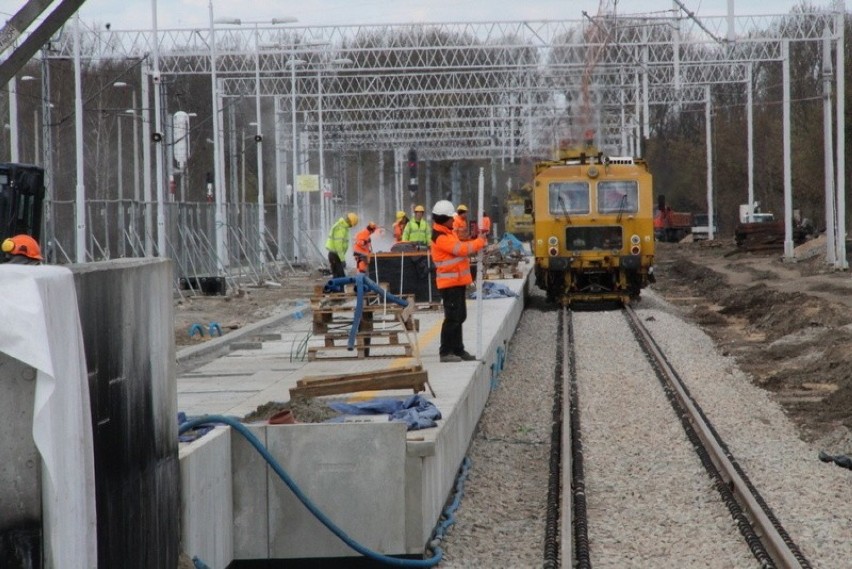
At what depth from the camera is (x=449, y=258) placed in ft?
50.9

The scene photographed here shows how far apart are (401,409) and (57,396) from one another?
5.25m

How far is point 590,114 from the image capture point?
58.1m

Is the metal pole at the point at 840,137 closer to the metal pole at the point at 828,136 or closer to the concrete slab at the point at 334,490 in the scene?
the metal pole at the point at 828,136

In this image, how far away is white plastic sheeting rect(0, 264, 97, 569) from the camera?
5.62m

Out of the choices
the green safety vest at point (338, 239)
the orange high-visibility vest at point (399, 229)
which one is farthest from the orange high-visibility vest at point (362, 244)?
the orange high-visibility vest at point (399, 229)

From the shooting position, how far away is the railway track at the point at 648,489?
955cm

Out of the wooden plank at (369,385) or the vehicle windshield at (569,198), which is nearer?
the wooden plank at (369,385)

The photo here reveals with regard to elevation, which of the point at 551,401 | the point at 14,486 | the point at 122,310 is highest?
the point at 122,310

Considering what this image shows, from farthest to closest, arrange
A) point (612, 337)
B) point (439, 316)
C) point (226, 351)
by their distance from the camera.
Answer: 1. point (612, 337)
2. point (439, 316)
3. point (226, 351)

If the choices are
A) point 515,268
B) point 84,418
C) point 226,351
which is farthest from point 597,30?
point 84,418

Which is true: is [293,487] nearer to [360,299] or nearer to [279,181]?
[360,299]

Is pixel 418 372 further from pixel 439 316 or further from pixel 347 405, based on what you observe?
pixel 439 316

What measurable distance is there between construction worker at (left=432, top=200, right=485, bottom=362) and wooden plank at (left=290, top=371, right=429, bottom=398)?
343 cm

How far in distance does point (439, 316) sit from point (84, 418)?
1800 centimetres
